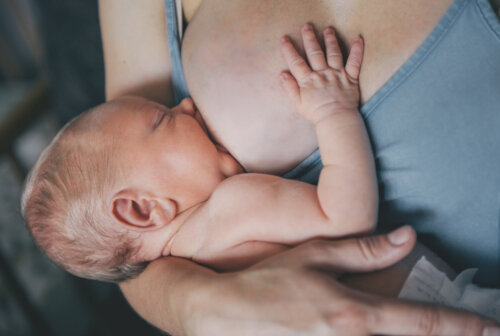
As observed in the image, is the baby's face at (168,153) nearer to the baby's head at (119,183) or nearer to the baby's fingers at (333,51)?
the baby's head at (119,183)

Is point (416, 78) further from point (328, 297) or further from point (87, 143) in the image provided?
point (87, 143)

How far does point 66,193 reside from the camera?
2.93ft

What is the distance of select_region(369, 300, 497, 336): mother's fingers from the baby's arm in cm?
19

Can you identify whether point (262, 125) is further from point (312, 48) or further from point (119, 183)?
point (119, 183)

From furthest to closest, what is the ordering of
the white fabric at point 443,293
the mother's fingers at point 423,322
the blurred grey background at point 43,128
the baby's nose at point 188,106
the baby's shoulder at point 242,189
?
the blurred grey background at point 43,128 < the baby's nose at point 188,106 < the baby's shoulder at point 242,189 < the white fabric at point 443,293 < the mother's fingers at point 423,322

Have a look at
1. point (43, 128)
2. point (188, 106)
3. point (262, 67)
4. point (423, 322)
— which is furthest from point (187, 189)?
point (43, 128)

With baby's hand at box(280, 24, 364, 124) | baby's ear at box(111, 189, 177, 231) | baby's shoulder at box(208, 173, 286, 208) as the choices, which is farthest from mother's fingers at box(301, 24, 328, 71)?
baby's ear at box(111, 189, 177, 231)

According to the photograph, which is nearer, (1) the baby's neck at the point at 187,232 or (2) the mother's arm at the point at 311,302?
(2) the mother's arm at the point at 311,302

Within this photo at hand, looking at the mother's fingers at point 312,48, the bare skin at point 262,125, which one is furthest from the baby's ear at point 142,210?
the mother's fingers at point 312,48

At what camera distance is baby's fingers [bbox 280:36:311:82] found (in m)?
0.81

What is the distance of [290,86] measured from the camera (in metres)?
0.82

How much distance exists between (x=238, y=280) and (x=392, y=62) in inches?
21.0

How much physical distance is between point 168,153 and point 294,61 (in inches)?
14.8

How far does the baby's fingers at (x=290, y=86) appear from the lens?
817 millimetres
